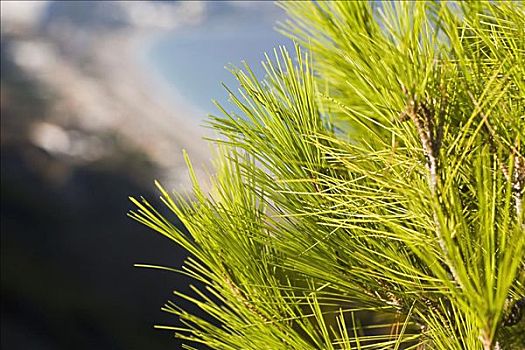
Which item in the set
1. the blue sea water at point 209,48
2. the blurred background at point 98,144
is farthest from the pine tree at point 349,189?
the blue sea water at point 209,48

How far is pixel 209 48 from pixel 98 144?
1.58 feet

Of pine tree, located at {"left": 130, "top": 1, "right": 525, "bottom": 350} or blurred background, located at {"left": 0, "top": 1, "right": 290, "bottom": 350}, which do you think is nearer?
pine tree, located at {"left": 130, "top": 1, "right": 525, "bottom": 350}

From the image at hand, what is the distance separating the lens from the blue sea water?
7.22 ft

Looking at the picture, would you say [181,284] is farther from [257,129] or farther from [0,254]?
[257,129]

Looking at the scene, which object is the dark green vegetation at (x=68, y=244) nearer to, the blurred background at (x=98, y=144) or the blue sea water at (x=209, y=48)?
the blurred background at (x=98, y=144)

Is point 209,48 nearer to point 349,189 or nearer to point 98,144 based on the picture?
point 98,144

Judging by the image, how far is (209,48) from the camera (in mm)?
2289

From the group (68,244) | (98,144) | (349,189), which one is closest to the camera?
(349,189)

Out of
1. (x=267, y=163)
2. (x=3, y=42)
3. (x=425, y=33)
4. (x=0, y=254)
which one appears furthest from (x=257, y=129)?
(x=3, y=42)

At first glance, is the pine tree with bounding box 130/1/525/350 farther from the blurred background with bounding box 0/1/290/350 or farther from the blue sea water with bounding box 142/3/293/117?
the blue sea water with bounding box 142/3/293/117

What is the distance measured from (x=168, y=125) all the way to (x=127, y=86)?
7.2 inches

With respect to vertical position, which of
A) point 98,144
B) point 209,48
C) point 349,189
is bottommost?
point 349,189

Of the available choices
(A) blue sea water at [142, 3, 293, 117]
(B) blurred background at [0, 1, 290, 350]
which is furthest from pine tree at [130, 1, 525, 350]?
(A) blue sea water at [142, 3, 293, 117]

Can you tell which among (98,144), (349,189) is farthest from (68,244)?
(349,189)
